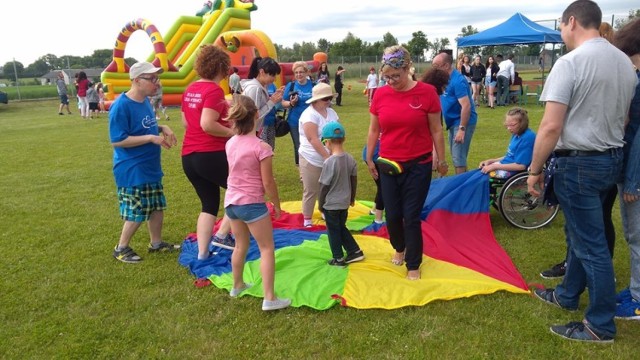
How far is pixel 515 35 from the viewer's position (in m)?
18.2

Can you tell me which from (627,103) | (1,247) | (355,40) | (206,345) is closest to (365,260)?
(206,345)

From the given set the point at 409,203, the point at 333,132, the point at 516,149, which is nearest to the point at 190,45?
the point at 516,149

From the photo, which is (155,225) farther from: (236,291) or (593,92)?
(593,92)

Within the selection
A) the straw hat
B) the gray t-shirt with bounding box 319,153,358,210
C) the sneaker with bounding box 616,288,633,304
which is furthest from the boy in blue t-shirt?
the sneaker with bounding box 616,288,633,304

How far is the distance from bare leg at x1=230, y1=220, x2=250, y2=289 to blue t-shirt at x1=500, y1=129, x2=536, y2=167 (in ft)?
10.3

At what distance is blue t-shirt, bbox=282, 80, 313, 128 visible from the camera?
271 inches

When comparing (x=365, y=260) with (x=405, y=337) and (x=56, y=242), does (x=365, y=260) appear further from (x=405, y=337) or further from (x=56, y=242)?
(x=56, y=242)

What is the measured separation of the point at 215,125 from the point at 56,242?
2580 millimetres

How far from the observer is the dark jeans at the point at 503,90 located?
17509 mm

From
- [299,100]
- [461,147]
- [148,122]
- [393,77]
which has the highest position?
[393,77]

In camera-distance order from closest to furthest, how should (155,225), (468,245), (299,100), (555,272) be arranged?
1. (555,272)
2. (468,245)
3. (155,225)
4. (299,100)

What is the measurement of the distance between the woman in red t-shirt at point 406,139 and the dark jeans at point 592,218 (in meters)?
1.08

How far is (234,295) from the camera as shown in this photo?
3916mm

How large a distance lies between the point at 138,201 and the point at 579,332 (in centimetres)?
384
